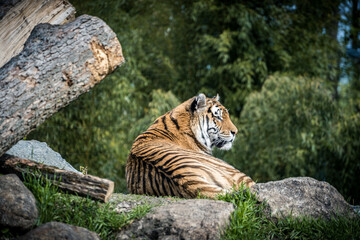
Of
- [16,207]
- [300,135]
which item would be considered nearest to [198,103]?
[16,207]

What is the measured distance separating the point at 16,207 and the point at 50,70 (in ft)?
3.94

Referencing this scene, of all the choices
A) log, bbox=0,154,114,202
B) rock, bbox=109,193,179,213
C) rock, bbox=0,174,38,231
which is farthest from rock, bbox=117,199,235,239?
rock, bbox=0,174,38,231

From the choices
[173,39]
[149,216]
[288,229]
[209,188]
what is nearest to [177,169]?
[209,188]

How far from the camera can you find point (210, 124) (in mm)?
5578

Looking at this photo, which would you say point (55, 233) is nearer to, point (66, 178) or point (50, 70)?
point (66, 178)

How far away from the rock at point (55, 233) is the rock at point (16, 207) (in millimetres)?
166

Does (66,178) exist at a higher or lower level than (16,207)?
lower

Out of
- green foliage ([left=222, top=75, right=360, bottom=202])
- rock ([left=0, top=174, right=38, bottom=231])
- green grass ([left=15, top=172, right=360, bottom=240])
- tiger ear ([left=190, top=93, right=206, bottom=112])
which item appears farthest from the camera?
green foliage ([left=222, top=75, right=360, bottom=202])

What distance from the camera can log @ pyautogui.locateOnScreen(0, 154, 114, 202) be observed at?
11.2ft

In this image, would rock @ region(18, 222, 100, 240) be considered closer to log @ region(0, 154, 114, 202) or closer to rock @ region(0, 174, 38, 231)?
rock @ region(0, 174, 38, 231)

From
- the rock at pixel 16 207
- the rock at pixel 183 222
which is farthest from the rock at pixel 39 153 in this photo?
the rock at pixel 183 222

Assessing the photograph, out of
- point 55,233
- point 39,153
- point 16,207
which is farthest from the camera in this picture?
point 39,153

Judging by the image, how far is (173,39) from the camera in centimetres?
1250

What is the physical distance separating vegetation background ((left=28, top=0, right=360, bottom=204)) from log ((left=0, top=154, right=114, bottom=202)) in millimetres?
3945
